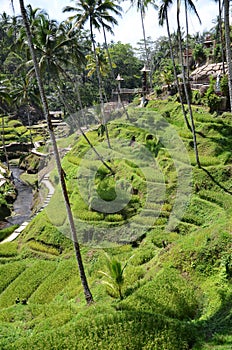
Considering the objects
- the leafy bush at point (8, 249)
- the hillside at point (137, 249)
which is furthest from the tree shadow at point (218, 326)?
the leafy bush at point (8, 249)

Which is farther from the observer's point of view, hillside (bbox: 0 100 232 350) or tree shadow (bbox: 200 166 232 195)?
tree shadow (bbox: 200 166 232 195)

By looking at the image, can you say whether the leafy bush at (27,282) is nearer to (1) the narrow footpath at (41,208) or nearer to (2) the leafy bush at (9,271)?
(2) the leafy bush at (9,271)

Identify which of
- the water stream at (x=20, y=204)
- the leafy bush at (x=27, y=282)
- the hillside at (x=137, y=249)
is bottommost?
the water stream at (x=20, y=204)

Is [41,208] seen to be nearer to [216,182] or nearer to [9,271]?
[9,271]

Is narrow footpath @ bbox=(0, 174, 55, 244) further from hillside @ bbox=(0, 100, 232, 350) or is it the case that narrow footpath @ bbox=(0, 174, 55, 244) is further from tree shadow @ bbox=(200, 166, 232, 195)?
tree shadow @ bbox=(200, 166, 232, 195)

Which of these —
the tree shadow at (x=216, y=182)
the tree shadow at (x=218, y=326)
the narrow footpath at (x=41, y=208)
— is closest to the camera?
the tree shadow at (x=218, y=326)

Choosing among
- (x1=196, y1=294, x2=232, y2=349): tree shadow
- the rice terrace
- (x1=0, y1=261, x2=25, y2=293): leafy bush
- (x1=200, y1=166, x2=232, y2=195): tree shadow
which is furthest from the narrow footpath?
(x1=196, y1=294, x2=232, y2=349): tree shadow

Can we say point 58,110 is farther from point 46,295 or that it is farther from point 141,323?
point 141,323
